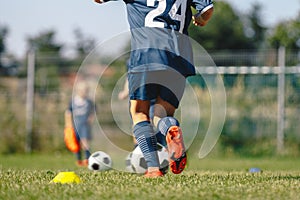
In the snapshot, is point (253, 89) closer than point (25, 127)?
Yes

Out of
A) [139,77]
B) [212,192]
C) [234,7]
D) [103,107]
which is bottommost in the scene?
[234,7]

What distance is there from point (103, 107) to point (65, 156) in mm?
1542

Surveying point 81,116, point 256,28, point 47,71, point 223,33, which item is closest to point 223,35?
point 223,33

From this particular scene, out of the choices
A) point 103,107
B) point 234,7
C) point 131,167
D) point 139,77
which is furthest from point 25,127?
point 234,7

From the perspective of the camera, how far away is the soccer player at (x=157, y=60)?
18.8 ft

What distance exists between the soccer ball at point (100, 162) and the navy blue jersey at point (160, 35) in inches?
127

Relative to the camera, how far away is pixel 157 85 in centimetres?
595

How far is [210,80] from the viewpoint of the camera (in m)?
16.0

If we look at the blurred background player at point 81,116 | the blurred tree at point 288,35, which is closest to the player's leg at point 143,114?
the blurred background player at point 81,116

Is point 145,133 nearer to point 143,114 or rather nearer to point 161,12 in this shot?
point 143,114

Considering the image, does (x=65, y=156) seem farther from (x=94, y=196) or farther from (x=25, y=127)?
(x=94, y=196)

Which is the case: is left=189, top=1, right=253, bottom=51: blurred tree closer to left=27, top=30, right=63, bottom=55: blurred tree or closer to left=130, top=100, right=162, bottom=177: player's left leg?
left=27, top=30, right=63, bottom=55: blurred tree

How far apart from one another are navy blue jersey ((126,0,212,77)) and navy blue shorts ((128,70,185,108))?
0.06m

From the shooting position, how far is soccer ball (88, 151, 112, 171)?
883 cm
